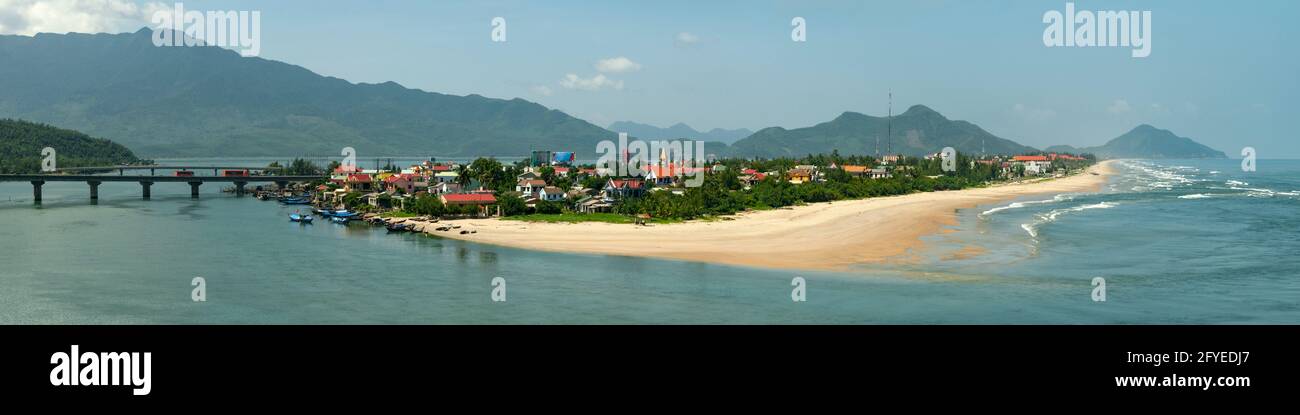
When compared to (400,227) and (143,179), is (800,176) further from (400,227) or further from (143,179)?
(143,179)

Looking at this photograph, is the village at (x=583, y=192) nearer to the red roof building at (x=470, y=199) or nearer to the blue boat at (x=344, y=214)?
the red roof building at (x=470, y=199)

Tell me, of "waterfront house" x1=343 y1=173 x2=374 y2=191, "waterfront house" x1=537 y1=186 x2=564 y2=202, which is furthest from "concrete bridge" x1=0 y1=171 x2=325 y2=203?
"waterfront house" x1=537 y1=186 x2=564 y2=202

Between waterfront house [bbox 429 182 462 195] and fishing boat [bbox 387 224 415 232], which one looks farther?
waterfront house [bbox 429 182 462 195]

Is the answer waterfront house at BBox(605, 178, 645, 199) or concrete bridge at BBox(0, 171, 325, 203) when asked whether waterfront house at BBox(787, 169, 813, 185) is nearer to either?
waterfront house at BBox(605, 178, 645, 199)

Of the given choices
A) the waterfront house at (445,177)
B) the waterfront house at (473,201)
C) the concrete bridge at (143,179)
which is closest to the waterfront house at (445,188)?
the waterfront house at (445,177)

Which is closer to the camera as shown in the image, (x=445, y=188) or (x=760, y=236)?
(x=760, y=236)

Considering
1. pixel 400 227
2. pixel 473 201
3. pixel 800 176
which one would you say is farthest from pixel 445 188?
pixel 800 176
